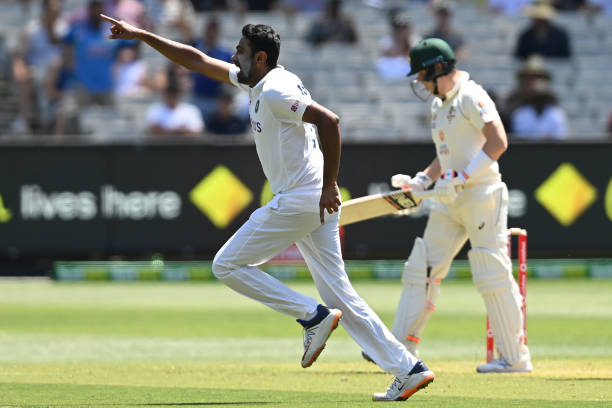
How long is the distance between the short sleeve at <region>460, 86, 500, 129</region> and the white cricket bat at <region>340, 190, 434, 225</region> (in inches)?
21.2

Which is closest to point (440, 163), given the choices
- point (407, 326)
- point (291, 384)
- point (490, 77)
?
point (407, 326)

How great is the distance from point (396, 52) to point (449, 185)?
1167 centimetres

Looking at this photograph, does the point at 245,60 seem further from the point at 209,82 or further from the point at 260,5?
the point at 260,5

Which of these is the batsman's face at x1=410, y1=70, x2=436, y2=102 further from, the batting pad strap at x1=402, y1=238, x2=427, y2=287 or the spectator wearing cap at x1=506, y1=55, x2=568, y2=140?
the spectator wearing cap at x1=506, y1=55, x2=568, y2=140

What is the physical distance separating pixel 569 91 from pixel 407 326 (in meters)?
12.5

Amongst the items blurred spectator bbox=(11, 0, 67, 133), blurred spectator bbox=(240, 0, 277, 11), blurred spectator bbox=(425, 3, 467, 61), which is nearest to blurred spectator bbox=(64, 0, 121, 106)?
blurred spectator bbox=(11, 0, 67, 133)

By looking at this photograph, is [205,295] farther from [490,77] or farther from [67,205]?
[490,77]

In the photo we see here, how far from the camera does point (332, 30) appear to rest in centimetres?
2044

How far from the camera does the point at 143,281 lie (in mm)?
16969

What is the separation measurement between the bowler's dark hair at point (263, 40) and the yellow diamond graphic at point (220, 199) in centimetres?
974

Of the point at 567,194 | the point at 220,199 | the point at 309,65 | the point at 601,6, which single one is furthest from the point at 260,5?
the point at 567,194

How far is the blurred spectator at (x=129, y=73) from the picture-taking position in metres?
18.9

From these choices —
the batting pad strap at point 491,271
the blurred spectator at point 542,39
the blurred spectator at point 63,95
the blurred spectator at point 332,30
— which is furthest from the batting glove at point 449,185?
the blurred spectator at point 542,39

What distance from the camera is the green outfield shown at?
7309mm
